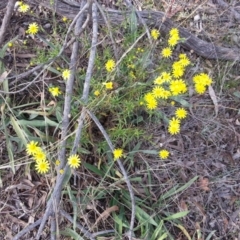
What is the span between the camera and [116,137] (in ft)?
5.72

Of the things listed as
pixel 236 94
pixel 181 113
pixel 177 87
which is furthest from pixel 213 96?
pixel 177 87

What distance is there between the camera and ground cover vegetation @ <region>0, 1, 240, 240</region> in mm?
1669

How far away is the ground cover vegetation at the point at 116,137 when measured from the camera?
1.67m

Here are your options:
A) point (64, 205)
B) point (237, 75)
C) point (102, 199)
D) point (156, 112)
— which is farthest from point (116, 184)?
point (237, 75)

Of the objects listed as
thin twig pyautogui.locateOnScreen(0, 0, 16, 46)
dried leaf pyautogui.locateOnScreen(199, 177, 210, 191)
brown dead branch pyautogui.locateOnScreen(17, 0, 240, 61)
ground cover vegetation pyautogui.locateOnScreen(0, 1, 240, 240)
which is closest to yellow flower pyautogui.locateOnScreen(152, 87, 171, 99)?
ground cover vegetation pyautogui.locateOnScreen(0, 1, 240, 240)

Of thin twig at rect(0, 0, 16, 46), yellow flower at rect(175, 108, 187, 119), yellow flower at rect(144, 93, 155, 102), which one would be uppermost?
thin twig at rect(0, 0, 16, 46)

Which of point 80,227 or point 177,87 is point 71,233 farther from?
point 177,87

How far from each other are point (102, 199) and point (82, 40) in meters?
0.70

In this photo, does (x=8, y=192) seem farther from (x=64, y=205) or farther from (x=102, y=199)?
(x=102, y=199)

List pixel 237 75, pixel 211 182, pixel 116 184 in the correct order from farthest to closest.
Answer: pixel 237 75 → pixel 211 182 → pixel 116 184

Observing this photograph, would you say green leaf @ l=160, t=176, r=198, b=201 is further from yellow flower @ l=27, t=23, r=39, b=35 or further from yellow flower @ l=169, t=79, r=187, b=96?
yellow flower @ l=27, t=23, r=39, b=35

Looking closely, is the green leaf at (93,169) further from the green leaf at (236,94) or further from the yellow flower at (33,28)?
the green leaf at (236,94)

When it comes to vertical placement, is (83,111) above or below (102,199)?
above

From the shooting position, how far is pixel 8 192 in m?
1.79
